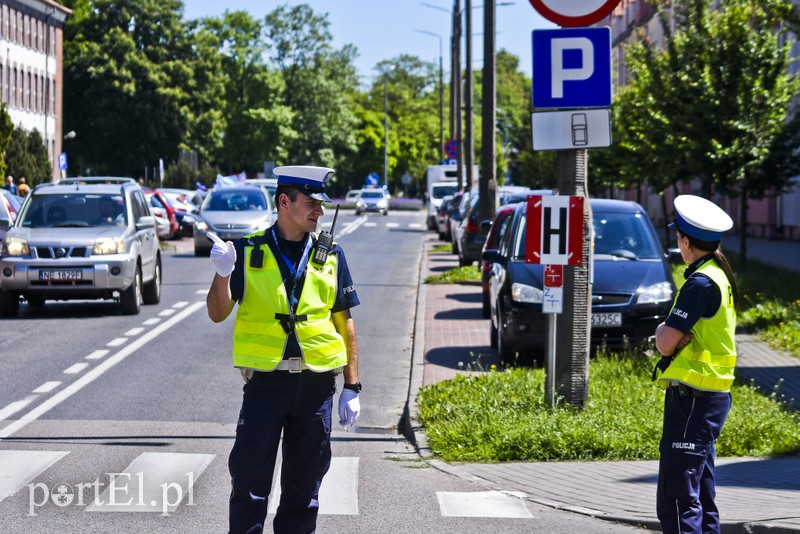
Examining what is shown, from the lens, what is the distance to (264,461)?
20.0 ft

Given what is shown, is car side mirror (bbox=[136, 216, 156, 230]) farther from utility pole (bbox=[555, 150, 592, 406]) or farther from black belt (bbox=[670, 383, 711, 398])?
black belt (bbox=[670, 383, 711, 398])

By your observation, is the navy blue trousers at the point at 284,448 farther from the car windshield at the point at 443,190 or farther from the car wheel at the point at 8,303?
the car windshield at the point at 443,190

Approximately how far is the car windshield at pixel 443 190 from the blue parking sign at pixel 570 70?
49507mm

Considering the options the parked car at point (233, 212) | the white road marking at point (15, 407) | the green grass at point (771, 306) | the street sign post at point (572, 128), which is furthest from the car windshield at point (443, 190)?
the street sign post at point (572, 128)

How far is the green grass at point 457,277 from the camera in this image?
27000 millimetres

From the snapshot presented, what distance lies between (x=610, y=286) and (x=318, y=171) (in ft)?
29.3

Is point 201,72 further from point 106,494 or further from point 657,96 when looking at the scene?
point 106,494

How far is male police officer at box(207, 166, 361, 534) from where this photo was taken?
6.09 metres

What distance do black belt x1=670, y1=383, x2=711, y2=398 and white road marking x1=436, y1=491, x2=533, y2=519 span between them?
196cm

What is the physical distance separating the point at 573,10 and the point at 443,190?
166 ft

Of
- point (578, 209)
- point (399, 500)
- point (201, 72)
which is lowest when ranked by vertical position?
point (399, 500)

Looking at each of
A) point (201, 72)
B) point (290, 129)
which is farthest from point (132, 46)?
point (290, 129)

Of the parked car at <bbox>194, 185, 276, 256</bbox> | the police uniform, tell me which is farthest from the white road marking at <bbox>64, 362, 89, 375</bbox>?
the parked car at <bbox>194, 185, 276, 256</bbox>

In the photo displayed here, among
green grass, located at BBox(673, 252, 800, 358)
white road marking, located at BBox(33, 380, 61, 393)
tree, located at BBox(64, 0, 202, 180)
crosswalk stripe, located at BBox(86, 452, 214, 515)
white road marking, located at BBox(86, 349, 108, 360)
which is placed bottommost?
crosswalk stripe, located at BBox(86, 452, 214, 515)
